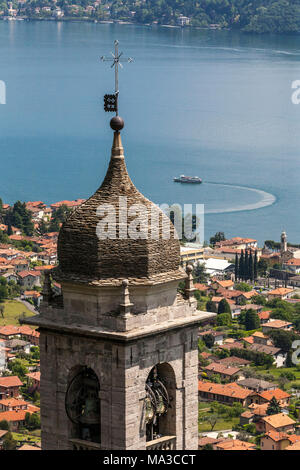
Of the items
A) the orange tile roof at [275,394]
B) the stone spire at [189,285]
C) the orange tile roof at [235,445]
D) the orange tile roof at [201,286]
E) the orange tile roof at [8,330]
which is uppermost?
the stone spire at [189,285]

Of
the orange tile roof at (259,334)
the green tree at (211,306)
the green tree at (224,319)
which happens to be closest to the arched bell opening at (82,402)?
the orange tile roof at (259,334)

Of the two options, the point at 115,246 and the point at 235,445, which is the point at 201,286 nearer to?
the point at 235,445

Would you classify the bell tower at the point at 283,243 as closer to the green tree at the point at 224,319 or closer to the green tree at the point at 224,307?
the green tree at the point at 224,307

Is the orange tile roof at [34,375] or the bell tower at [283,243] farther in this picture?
the bell tower at [283,243]

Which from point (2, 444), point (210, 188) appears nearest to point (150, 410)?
point (2, 444)

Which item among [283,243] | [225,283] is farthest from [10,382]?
[283,243]

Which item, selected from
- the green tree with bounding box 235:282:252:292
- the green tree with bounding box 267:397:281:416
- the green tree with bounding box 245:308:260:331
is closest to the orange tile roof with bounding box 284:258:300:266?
the green tree with bounding box 235:282:252:292

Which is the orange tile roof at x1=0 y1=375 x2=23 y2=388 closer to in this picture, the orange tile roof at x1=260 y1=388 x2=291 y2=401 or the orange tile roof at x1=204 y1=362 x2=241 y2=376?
the orange tile roof at x1=204 y1=362 x2=241 y2=376

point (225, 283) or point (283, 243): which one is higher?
point (283, 243)
